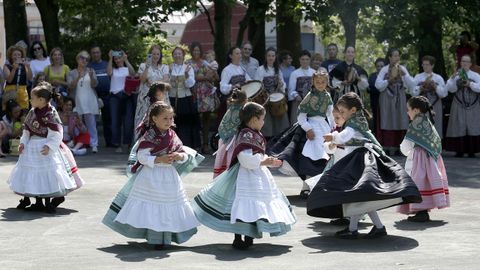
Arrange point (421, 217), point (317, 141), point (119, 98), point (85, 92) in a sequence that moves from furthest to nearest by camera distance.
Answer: point (119, 98) → point (85, 92) → point (317, 141) → point (421, 217)

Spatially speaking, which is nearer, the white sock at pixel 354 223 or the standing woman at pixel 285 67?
the white sock at pixel 354 223

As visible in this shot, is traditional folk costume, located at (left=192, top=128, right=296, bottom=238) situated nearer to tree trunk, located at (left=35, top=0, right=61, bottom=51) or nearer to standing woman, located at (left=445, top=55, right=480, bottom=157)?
standing woman, located at (left=445, top=55, right=480, bottom=157)

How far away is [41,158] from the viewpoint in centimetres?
1217

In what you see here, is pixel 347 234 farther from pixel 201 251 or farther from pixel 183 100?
pixel 183 100

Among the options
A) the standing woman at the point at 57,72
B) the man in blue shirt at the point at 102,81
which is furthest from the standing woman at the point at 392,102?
the standing woman at the point at 57,72

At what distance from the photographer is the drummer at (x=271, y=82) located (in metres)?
18.1

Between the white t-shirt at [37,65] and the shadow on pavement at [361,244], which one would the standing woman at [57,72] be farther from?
the shadow on pavement at [361,244]

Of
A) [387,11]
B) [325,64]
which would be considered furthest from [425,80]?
[387,11]

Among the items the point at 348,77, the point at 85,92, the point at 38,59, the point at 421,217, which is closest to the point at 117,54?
the point at 85,92

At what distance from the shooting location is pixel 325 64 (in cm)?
1903

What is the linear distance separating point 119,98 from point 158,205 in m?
9.47

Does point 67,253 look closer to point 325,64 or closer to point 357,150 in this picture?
point 357,150

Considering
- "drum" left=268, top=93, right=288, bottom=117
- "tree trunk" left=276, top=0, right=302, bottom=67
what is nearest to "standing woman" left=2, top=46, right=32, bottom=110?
"drum" left=268, top=93, right=288, bottom=117

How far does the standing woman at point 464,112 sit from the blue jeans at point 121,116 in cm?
530
